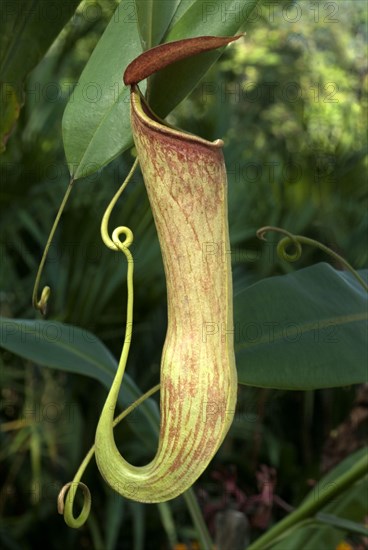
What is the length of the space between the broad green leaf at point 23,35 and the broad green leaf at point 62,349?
8.4 inches

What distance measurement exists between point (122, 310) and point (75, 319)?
0.30 ft

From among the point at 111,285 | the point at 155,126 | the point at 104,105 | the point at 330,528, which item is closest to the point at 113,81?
the point at 104,105

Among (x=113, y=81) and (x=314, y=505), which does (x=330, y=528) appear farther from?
(x=113, y=81)

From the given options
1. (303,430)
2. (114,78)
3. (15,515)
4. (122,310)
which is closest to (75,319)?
(122,310)

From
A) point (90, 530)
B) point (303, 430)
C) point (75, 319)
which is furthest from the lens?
point (303, 430)

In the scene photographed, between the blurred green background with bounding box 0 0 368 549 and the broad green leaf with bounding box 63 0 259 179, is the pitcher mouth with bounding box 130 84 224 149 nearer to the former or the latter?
the broad green leaf with bounding box 63 0 259 179

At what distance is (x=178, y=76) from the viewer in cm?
43

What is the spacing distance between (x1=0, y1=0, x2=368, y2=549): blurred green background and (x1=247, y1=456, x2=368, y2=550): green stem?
→ 0.79m

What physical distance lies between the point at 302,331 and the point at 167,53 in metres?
0.35

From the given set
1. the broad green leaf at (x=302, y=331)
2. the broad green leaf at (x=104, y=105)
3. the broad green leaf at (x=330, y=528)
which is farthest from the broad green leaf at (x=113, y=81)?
the broad green leaf at (x=330, y=528)

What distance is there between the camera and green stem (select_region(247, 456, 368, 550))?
2.13 feet

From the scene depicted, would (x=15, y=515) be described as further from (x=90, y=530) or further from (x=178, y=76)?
(x=178, y=76)

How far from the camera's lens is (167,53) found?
0.38 metres

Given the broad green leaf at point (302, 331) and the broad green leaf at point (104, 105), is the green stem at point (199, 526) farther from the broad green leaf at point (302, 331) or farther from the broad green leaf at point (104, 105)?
the broad green leaf at point (104, 105)
